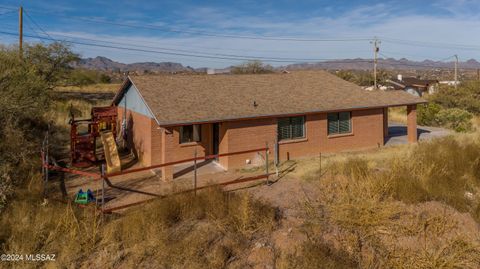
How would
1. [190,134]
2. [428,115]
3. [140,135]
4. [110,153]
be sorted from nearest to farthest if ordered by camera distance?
1. [110,153]
2. [190,134]
3. [140,135]
4. [428,115]

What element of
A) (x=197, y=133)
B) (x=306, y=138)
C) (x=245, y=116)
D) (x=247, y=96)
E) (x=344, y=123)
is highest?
(x=247, y=96)

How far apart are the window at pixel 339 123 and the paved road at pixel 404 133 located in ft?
11.8

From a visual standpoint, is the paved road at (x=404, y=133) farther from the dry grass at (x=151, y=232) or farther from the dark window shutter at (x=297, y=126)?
the dry grass at (x=151, y=232)

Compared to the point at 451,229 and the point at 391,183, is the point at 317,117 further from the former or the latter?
the point at 451,229

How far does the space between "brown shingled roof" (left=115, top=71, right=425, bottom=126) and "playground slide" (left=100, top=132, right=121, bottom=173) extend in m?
2.98

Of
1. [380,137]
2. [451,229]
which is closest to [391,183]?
[451,229]

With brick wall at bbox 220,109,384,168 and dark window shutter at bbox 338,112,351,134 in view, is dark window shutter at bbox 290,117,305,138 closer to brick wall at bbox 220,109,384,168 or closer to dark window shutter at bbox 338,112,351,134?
brick wall at bbox 220,109,384,168

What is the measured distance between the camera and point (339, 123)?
755 inches

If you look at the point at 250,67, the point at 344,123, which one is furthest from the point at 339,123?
the point at 250,67

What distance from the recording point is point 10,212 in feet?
30.9

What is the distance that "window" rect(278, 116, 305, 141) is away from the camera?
17.3 m

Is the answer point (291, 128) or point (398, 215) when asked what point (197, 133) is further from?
point (398, 215)

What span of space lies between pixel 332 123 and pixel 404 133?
29.6 ft

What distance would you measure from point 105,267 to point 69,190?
6.60 meters
